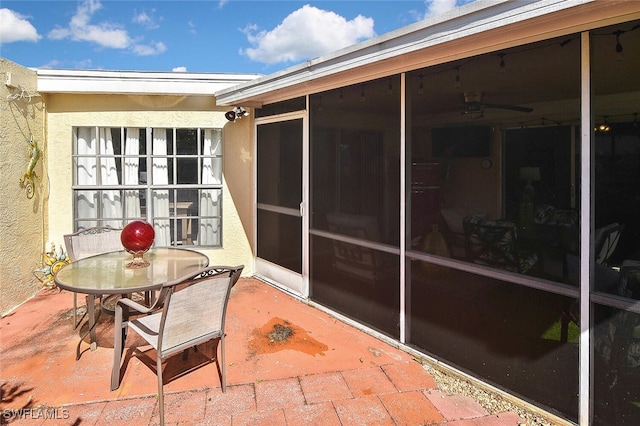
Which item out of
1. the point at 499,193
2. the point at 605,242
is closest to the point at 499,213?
the point at 499,193

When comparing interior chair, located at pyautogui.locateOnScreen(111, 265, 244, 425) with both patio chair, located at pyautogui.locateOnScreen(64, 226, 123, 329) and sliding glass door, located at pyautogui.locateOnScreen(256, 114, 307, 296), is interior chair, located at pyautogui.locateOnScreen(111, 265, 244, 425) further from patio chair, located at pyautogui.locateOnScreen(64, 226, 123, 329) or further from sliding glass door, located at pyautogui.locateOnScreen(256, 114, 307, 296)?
sliding glass door, located at pyautogui.locateOnScreen(256, 114, 307, 296)

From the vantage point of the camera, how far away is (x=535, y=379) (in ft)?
7.86

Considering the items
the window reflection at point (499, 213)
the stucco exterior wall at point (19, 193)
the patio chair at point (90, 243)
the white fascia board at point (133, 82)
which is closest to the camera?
the window reflection at point (499, 213)

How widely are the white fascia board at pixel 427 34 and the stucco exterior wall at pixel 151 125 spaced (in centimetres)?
164

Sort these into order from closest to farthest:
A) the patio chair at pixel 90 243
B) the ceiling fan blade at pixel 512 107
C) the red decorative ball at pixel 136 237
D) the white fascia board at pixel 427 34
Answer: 1. the white fascia board at pixel 427 34
2. the ceiling fan blade at pixel 512 107
3. the red decorative ball at pixel 136 237
4. the patio chair at pixel 90 243

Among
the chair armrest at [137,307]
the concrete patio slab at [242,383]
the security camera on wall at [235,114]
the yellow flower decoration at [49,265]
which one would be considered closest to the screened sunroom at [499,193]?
the concrete patio slab at [242,383]

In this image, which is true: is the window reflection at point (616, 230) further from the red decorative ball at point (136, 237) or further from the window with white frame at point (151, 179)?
the window with white frame at point (151, 179)

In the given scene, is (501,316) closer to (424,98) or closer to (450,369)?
(450,369)

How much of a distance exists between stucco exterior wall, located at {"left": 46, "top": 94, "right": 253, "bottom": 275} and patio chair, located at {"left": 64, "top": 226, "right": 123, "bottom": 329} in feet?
4.50

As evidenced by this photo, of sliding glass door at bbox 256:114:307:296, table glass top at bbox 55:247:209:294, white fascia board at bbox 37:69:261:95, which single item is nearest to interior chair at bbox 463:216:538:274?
sliding glass door at bbox 256:114:307:296

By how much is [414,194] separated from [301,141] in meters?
1.85

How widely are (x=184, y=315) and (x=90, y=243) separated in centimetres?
228

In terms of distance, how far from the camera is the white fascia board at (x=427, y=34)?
1936 mm

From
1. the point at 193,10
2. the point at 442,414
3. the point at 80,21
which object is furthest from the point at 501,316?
the point at 80,21
